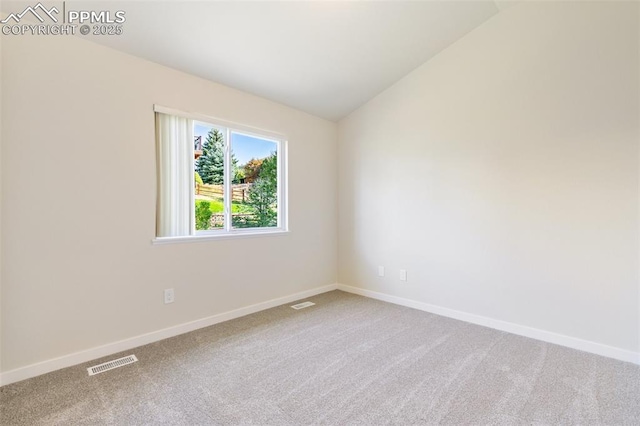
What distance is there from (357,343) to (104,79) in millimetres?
2860

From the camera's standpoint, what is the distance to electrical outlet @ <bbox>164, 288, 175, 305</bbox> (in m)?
2.70

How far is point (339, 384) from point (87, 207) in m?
2.17

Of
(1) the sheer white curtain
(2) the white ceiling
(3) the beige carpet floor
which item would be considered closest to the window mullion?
(1) the sheer white curtain

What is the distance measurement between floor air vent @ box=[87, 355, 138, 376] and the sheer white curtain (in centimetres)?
98

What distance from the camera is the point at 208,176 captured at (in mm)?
3100

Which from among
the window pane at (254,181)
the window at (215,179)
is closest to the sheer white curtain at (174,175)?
the window at (215,179)

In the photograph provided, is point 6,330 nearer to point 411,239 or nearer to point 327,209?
point 327,209

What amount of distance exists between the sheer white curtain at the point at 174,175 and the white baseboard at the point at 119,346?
0.84 metres

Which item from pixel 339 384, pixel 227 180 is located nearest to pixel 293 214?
pixel 227 180

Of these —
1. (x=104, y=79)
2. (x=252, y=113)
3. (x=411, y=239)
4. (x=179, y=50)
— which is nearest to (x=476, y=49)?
(x=411, y=239)

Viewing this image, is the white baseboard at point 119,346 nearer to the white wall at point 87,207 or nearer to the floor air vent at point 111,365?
the white wall at point 87,207

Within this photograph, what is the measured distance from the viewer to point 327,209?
4.24m

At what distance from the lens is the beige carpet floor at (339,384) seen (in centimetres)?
168

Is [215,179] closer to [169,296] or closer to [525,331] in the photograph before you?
[169,296]
